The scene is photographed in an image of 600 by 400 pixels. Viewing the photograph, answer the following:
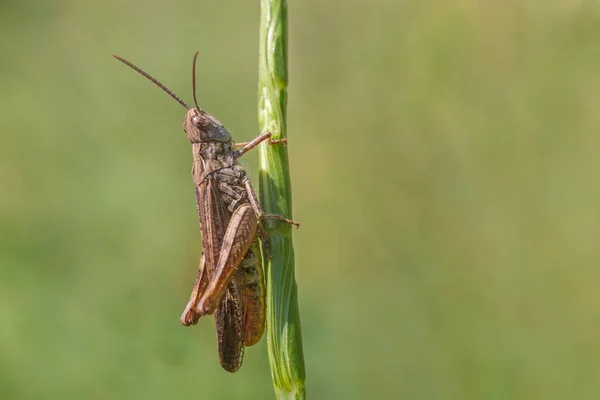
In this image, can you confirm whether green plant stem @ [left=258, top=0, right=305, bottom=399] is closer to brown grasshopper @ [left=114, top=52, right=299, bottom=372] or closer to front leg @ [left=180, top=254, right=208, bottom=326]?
brown grasshopper @ [left=114, top=52, right=299, bottom=372]

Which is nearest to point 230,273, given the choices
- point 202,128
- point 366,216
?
point 202,128

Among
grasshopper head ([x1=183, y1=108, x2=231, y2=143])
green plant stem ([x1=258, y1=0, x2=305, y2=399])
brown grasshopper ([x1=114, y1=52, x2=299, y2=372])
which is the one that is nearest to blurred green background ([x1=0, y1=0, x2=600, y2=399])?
brown grasshopper ([x1=114, y1=52, x2=299, y2=372])

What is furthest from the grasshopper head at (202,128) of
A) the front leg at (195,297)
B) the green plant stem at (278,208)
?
the green plant stem at (278,208)

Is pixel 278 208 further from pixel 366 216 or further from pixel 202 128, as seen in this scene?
pixel 366 216

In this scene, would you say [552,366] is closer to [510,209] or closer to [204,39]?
[510,209]

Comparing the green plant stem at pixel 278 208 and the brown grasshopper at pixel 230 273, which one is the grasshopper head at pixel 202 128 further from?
the green plant stem at pixel 278 208

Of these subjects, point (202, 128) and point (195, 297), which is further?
point (202, 128)
